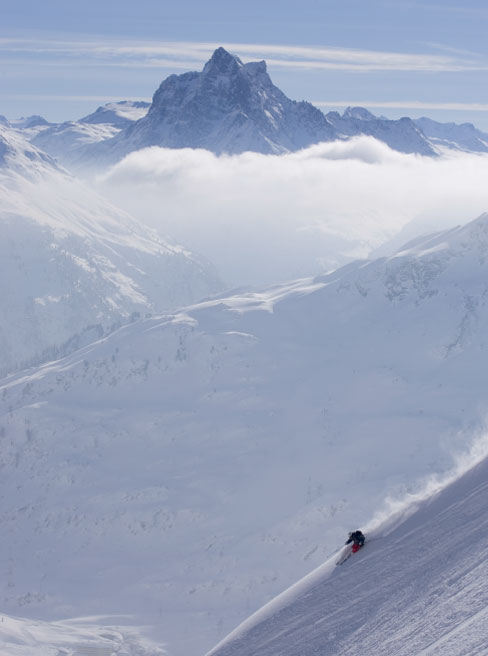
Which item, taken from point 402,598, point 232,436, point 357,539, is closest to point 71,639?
point 232,436

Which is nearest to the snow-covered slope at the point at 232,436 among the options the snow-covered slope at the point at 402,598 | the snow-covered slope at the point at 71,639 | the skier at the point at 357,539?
the snow-covered slope at the point at 71,639

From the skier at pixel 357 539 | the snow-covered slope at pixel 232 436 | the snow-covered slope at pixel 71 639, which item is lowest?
the skier at pixel 357 539

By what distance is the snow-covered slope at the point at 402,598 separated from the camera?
14016 millimetres

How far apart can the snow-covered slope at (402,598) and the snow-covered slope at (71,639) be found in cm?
4775

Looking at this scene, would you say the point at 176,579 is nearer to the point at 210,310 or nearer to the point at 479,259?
the point at 210,310

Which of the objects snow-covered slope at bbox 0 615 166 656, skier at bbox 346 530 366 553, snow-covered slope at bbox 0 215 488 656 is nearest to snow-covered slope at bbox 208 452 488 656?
skier at bbox 346 530 366 553

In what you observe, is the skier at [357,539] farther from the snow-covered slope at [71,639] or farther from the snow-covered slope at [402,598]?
the snow-covered slope at [71,639]

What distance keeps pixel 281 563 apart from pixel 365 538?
5839cm

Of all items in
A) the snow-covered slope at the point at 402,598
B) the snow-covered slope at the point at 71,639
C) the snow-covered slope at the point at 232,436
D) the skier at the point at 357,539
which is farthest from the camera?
the snow-covered slope at the point at 232,436

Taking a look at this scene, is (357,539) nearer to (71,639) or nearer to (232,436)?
(71,639)

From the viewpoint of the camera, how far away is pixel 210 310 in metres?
130

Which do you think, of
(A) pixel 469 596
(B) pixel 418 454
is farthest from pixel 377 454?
(A) pixel 469 596

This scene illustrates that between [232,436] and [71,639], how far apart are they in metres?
39.5

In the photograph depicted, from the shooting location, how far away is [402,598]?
15992 mm
